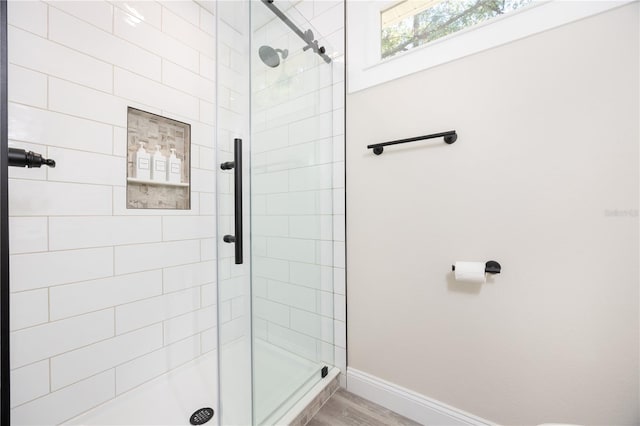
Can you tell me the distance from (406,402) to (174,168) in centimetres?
178

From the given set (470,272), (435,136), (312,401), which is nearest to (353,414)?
(312,401)

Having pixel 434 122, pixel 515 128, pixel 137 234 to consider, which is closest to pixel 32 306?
pixel 137 234

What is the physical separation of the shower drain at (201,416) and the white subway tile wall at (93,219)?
36 cm

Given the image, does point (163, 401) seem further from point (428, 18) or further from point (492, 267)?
point (428, 18)

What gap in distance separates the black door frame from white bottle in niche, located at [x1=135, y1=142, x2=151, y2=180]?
721mm

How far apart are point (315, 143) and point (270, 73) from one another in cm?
45

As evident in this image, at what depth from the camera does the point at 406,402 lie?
4.15 feet

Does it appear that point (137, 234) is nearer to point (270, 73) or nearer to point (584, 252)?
point (270, 73)

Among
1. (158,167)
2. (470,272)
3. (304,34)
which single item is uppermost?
(304,34)

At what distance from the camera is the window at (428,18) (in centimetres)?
112

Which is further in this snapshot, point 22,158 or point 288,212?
point 288,212

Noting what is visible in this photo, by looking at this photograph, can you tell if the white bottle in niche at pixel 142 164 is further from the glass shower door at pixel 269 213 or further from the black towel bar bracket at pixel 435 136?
the black towel bar bracket at pixel 435 136

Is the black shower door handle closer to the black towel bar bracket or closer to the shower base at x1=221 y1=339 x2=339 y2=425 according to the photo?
the shower base at x1=221 y1=339 x2=339 y2=425

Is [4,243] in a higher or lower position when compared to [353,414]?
higher
